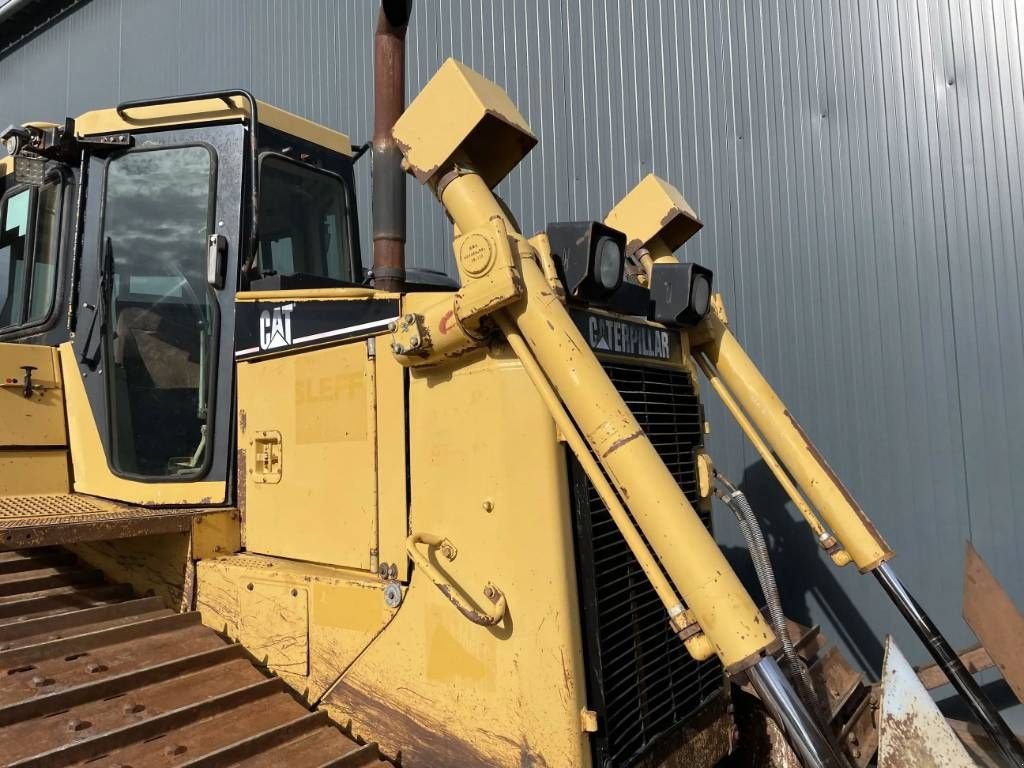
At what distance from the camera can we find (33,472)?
293 cm

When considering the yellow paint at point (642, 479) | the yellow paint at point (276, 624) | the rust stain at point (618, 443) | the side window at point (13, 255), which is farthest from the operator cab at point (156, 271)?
the rust stain at point (618, 443)

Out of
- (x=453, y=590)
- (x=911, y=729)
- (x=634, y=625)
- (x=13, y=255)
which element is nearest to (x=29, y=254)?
(x=13, y=255)

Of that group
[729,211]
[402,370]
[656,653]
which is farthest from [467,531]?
[729,211]

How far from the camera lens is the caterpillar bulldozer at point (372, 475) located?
201 cm

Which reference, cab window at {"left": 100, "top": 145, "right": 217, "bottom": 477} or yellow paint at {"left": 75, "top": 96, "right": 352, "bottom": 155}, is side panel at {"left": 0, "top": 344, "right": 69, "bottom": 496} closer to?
cab window at {"left": 100, "top": 145, "right": 217, "bottom": 477}

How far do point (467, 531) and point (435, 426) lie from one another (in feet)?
1.07

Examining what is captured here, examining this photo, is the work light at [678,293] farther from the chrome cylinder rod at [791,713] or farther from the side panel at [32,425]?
the side panel at [32,425]

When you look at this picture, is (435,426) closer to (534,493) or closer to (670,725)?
(534,493)

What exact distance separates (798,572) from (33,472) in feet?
13.5

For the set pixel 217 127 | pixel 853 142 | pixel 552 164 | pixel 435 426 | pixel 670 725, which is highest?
pixel 552 164

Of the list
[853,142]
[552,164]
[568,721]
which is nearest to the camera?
[568,721]

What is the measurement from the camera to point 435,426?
2287 millimetres

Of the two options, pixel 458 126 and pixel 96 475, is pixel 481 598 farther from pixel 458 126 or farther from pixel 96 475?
pixel 96 475

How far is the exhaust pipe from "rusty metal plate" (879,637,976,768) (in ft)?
6.36
